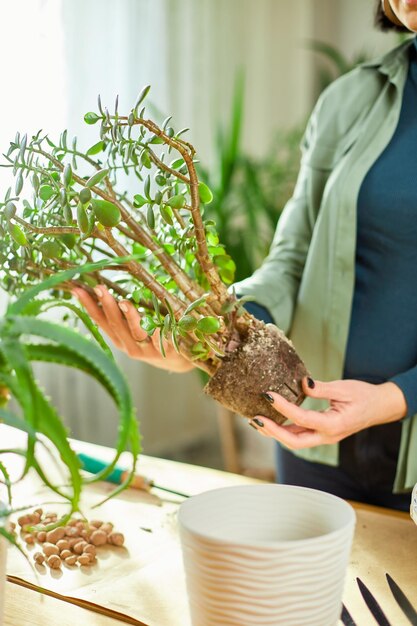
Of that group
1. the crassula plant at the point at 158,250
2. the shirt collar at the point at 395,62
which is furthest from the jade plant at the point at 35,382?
the shirt collar at the point at 395,62

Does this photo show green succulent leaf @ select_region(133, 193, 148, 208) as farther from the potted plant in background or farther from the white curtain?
the white curtain

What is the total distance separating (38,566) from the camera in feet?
2.89

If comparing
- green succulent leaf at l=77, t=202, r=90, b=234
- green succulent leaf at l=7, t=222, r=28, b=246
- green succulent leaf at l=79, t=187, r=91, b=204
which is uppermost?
green succulent leaf at l=79, t=187, r=91, b=204

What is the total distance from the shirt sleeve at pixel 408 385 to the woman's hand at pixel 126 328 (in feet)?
1.00

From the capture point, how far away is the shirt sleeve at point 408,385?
3.60 ft

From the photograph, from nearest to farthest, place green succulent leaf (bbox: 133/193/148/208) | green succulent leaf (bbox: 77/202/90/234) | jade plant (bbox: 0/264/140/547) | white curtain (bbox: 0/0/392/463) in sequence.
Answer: jade plant (bbox: 0/264/140/547)
green succulent leaf (bbox: 77/202/90/234)
green succulent leaf (bbox: 133/193/148/208)
white curtain (bbox: 0/0/392/463)

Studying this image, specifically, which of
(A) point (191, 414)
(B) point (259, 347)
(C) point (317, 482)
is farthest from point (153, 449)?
(B) point (259, 347)

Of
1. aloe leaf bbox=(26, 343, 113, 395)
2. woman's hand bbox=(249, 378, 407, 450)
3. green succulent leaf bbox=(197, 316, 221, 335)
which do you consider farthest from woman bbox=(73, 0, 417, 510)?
aloe leaf bbox=(26, 343, 113, 395)

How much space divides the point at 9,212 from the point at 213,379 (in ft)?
1.08

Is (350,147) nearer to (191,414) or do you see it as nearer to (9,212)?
(9,212)

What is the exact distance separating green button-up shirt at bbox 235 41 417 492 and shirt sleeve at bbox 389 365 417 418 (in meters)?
0.13

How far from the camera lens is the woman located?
1.23m

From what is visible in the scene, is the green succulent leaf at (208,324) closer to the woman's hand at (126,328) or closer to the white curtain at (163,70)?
the woman's hand at (126,328)

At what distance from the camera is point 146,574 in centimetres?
86
